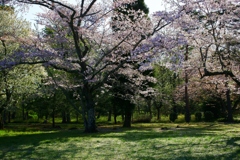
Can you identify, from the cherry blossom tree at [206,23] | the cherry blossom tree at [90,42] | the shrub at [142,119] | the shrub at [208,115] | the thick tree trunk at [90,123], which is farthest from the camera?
the shrub at [142,119]

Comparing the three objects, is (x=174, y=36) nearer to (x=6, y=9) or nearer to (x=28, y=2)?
(x=28, y=2)

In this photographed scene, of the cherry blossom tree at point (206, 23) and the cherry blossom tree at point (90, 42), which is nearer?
the cherry blossom tree at point (206, 23)

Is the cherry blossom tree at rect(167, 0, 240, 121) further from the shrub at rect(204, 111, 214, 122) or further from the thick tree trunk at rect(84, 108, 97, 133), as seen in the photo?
the shrub at rect(204, 111, 214, 122)

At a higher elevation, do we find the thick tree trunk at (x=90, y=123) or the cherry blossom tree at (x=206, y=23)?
the cherry blossom tree at (x=206, y=23)

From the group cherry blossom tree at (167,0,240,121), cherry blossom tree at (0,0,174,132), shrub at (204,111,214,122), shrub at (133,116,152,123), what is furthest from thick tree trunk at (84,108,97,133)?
shrub at (204,111,214,122)

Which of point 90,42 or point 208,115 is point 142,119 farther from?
point 90,42

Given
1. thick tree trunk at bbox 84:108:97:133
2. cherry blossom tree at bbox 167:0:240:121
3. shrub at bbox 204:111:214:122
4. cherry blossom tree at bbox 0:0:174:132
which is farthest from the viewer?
shrub at bbox 204:111:214:122

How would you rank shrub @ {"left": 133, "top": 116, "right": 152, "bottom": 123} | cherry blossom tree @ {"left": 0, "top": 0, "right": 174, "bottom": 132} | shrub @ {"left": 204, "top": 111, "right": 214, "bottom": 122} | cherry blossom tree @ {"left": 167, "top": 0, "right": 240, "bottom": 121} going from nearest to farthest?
1. cherry blossom tree @ {"left": 167, "top": 0, "right": 240, "bottom": 121}
2. cherry blossom tree @ {"left": 0, "top": 0, "right": 174, "bottom": 132}
3. shrub @ {"left": 204, "top": 111, "right": 214, "bottom": 122}
4. shrub @ {"left": 133, "top": 116, "right": 152, "bottom": 123}

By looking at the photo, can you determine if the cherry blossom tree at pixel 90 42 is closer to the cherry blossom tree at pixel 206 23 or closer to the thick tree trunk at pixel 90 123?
the thick tree trunk at pixel 90 123

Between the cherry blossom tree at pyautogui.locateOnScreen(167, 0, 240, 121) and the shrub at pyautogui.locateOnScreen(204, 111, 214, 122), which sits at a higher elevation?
the cherry blossom tree at pyautogui.locateOnScreen(167, 0, 240, 121)

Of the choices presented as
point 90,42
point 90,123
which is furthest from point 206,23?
point 90,123

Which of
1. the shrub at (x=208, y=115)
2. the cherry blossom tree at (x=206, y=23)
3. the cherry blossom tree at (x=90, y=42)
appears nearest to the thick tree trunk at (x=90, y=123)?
the cherry blossom tree at (x=90, y=42)

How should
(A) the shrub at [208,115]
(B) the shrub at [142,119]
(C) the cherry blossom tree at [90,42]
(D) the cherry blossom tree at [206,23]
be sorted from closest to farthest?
(D) the cherry blossom tree at [206,23] < (C) the cherry blossom tree at [90,42] < (A) the shrub at [208,115] < (B) the shrub at [142,119]

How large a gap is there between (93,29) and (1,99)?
36.2ft
